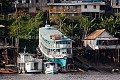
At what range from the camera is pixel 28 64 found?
9388cm

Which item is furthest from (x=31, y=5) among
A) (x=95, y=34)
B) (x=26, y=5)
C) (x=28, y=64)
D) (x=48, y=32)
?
(x=28, y=64)

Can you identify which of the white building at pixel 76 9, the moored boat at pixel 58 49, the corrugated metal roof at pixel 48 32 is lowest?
the moored boat at pixel 58 49

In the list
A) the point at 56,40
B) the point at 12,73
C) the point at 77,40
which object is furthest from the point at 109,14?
the point at 12,73

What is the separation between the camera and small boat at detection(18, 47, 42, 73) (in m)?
93.9

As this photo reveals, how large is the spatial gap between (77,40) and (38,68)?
52.4 feet

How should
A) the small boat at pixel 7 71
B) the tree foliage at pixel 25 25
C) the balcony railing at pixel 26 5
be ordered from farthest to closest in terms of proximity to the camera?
the balcony railing at pixel 26 5, the tree foliage at pixel 25 25, the small boat at pixel 7 71

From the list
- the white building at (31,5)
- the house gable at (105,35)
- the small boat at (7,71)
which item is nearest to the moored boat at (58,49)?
the house gable at (105,35)

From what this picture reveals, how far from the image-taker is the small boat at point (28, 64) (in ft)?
308

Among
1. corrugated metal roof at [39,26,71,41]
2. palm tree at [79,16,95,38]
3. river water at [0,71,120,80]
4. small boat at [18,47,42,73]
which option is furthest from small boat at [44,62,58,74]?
palm tree at [79,16,95,38]

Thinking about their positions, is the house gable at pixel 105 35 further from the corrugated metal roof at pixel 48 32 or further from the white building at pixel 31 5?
the white building at pixel 31 5

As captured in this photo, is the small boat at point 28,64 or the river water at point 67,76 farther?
the small boat at point 28,64

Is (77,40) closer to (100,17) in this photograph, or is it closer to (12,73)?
(100,17)

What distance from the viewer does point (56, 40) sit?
3898 inches

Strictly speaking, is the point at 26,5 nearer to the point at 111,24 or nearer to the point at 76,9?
the point at 76,9
